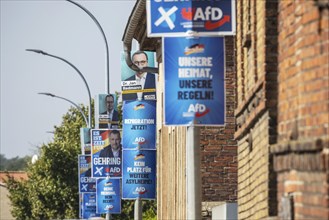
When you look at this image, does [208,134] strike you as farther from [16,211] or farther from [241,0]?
[16,211]

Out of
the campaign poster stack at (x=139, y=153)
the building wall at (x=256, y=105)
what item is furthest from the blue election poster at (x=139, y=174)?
the building wall at (x=256, y=105)

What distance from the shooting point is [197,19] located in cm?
1444

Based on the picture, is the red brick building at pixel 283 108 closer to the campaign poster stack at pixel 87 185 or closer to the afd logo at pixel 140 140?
the afd logo at pixel 140 140

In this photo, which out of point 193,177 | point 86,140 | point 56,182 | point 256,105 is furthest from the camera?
point 56,182

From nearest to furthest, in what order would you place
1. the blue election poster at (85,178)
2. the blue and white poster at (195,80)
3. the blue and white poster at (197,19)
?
the blue and white poster at (195,80), the blue and white poster at (197,19), the blue election poster at (85,178)

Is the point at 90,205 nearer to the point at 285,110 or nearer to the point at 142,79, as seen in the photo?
the point at 142,79

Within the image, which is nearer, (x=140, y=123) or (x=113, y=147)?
(x=140, y=123)

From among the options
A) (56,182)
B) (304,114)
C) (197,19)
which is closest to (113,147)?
(197,19)

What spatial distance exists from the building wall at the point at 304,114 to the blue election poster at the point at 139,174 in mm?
→ 16037

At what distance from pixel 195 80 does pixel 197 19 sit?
640 millimetres

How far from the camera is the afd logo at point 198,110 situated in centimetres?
1436

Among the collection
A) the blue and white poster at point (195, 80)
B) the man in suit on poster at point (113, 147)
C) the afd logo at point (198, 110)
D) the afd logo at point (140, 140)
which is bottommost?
the afd logo at point (198, 110)

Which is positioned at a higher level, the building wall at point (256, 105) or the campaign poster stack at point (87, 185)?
the campaign poster stack at point (87, 185)

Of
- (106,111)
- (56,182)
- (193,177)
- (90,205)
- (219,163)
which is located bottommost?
(193,177)
